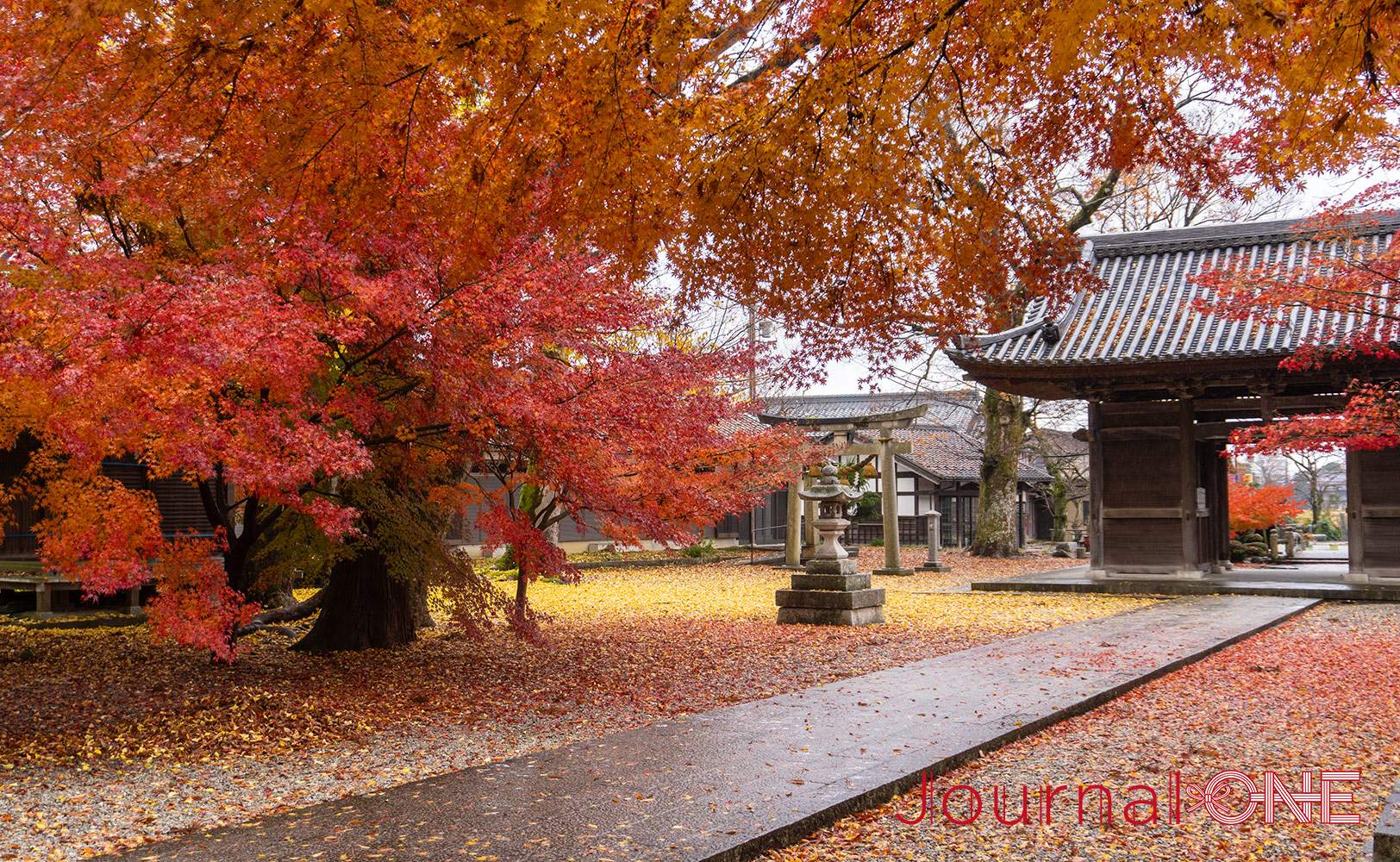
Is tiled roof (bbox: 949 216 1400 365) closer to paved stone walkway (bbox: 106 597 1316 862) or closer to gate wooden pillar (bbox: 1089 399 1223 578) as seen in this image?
gate wooden pillar (bbox: 1089 399 1223 578)

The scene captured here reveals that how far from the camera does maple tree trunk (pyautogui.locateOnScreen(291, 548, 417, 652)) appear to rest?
948 centimetres

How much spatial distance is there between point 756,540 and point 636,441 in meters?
25.0

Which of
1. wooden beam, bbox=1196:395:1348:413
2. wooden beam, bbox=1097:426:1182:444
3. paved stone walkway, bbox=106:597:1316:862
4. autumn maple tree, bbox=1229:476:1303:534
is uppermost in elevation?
wooden beam, bbox=1196:395:1348:413

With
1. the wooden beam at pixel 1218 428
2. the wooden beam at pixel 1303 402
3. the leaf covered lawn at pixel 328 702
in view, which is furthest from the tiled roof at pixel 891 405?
the leaf covered lawn at pixel 328 702

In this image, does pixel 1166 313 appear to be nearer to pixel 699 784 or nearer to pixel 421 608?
pixel 421 608

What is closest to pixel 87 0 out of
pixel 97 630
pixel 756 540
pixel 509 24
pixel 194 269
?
pixel 509 24

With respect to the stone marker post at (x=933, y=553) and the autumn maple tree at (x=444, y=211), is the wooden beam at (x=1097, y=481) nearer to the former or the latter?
the stone marker post at (x=933, y=553)

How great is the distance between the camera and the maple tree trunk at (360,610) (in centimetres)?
948

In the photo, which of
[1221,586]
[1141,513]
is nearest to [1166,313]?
[1141,513]

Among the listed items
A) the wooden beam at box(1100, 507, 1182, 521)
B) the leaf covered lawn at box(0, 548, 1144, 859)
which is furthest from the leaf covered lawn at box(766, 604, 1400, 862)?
the wooden beam at box(1100, 507, 1182, 521)

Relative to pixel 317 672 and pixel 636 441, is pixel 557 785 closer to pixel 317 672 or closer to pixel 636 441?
pixel 636 441

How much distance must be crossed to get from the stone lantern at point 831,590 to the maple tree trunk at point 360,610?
4.61 metres

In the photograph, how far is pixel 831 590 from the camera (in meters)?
11.8

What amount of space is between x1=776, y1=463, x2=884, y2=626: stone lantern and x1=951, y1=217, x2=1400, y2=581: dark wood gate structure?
3870mm
